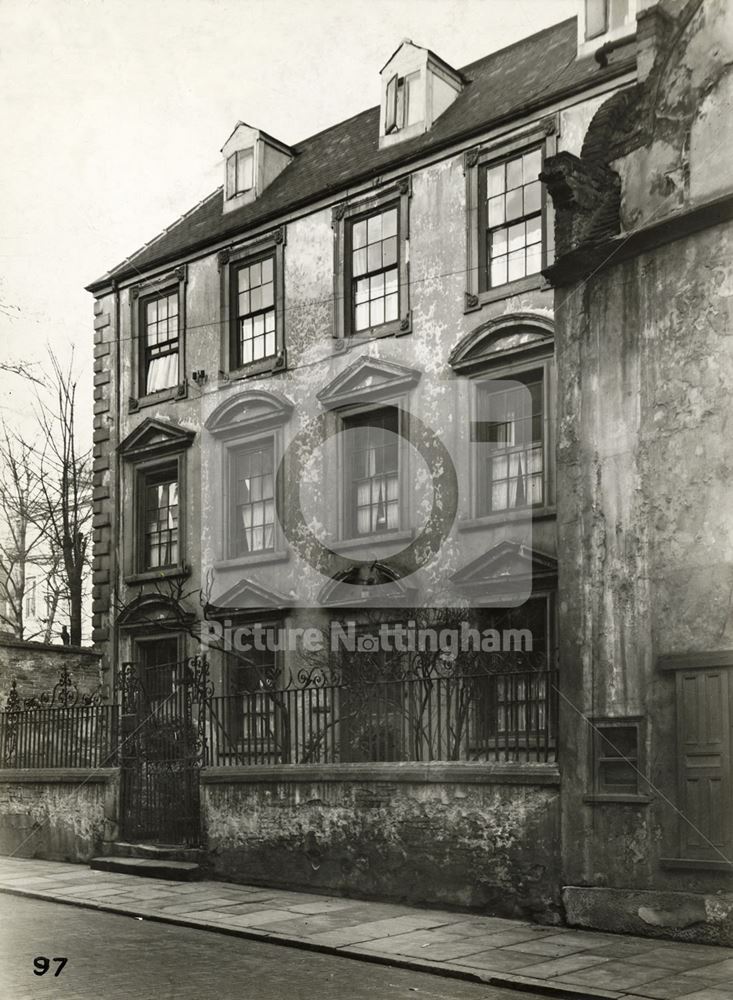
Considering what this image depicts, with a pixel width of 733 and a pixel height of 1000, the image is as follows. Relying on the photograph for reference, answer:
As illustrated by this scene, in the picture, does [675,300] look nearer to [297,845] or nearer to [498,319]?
[498,319]

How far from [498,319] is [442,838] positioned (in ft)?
23.7

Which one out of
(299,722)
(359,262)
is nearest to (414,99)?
(359,262)

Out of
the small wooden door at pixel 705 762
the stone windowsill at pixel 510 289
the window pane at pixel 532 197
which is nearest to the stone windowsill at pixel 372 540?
the stone windowsill at pixel 510 289

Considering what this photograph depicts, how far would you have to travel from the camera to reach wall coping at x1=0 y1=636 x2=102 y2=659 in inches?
799

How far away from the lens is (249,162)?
19969mm

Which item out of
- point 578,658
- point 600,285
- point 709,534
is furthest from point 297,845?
point 600,285

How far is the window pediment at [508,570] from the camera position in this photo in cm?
1434

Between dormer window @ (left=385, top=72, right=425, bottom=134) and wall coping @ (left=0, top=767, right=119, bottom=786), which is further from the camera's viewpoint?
dormer window @ (left=385, top=72, right=425, bottom=134)

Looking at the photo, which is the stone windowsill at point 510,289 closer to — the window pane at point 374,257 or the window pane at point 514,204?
the window pane at point 514,204

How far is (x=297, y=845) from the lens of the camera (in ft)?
40.8

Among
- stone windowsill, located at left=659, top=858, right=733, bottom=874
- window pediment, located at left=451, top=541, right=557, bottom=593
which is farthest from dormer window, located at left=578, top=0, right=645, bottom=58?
stone windowsill, located at left=659, top=858, right=733, bottom=874

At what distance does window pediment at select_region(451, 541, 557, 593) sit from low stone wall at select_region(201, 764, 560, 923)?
373 centimetres

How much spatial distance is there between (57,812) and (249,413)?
6840 millimetres

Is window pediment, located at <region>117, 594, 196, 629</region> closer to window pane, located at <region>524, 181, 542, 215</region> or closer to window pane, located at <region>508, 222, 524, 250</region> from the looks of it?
window pane, located at <region>508, 222, 524, 250</region>
